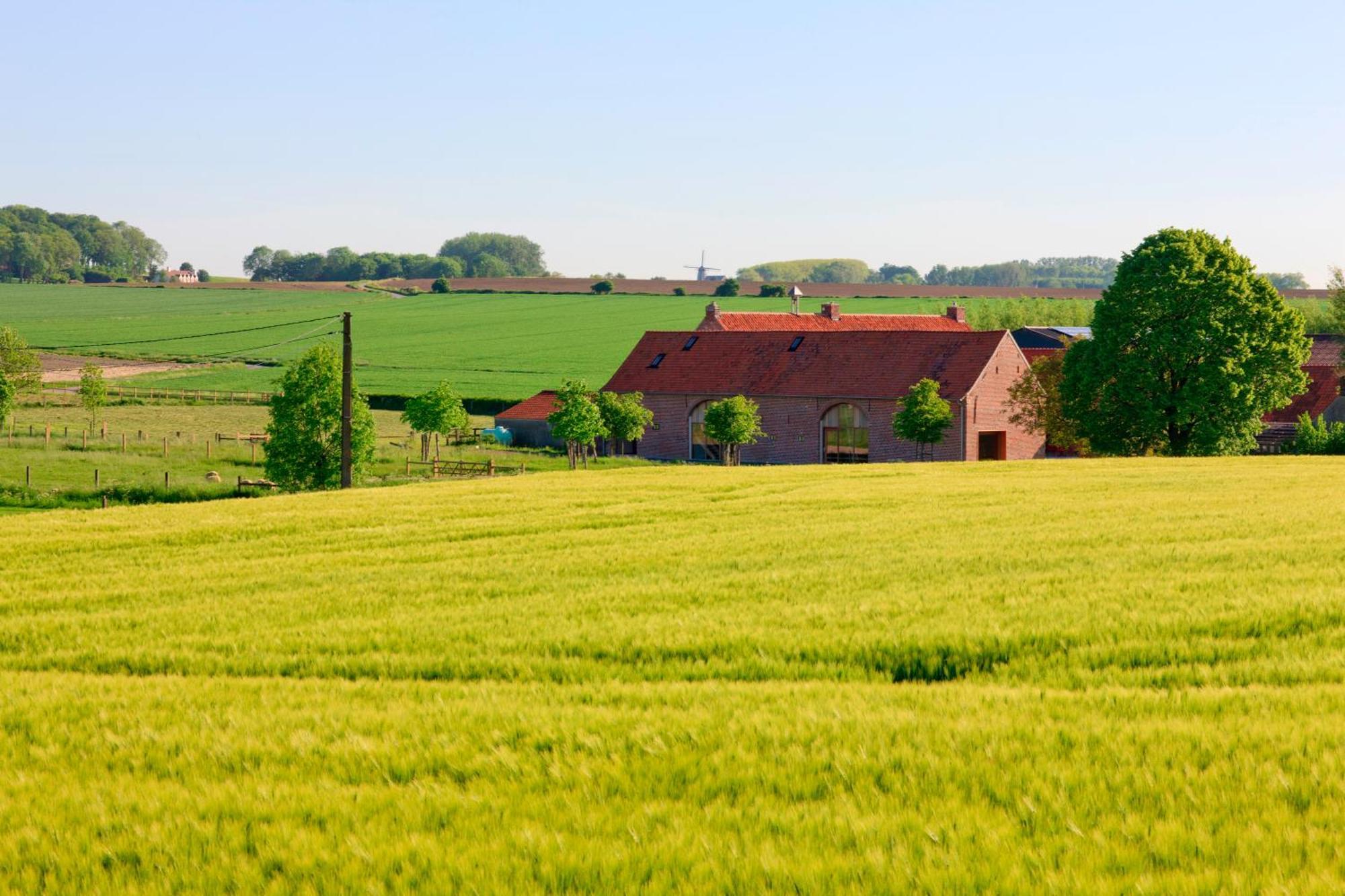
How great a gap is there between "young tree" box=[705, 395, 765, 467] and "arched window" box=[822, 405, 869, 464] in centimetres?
419

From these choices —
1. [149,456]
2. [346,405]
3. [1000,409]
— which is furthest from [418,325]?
[346,405]

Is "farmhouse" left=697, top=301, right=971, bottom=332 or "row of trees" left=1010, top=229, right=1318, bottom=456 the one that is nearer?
"row of trees" left=1010, top=229, right=1318, bottom=456

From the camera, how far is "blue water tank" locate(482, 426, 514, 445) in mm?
79312

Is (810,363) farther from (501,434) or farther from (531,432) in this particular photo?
(501,434)

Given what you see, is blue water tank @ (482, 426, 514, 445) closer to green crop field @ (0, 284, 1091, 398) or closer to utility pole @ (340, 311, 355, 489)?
green crop field @ (0, 284, 1091, 398)

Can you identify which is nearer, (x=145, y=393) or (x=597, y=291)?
(x=145, y=393)

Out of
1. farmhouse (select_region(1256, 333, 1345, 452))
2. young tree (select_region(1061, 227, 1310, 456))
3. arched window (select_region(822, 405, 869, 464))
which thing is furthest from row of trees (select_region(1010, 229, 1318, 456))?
farmhouse (select_region(1256, 333, 1345, 452))

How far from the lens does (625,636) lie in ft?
41.9

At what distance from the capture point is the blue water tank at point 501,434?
260ft

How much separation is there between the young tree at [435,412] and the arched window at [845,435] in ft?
66.1

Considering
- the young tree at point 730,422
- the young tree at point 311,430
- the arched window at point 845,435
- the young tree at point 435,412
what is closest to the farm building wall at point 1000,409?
the arched window at point 845,435

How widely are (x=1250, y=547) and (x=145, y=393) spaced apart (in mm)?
90982

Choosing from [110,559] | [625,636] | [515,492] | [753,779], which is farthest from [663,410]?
[753,779]

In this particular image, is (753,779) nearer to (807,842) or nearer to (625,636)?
(807,842)
